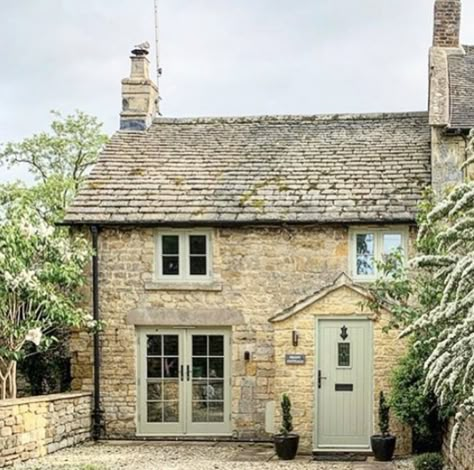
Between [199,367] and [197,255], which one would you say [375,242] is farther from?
[199,367]

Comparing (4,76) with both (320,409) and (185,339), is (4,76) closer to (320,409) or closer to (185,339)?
(185,339)

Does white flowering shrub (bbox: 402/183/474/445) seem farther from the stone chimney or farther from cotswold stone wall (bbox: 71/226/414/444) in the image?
the stone chimney

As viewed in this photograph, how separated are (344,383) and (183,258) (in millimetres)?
4124

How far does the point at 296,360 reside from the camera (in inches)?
649

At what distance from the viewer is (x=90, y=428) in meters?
17.8

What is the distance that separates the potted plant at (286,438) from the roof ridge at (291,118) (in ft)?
26.4

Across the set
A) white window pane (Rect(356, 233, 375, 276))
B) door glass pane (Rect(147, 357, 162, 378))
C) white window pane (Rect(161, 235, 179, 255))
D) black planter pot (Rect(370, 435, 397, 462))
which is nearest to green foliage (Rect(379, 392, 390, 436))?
black planter pot (Rect(370, 435, 397, 462))

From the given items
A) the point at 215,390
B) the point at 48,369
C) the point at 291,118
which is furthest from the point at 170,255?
the point at 291,118

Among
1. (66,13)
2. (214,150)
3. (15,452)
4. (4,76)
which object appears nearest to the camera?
(15,452)

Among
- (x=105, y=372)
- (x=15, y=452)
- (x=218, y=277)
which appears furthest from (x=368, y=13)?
(x=15, y=452)

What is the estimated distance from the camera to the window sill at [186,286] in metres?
17.9

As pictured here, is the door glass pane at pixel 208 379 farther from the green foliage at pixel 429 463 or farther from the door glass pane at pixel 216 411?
the green foliage at pixel 429 463

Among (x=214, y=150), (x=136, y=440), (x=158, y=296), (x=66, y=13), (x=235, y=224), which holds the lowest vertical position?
(x=136, y=440)

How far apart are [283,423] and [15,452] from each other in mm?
4636
